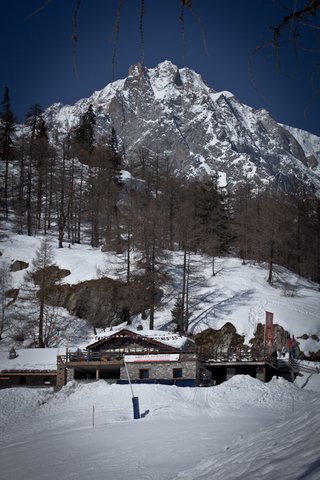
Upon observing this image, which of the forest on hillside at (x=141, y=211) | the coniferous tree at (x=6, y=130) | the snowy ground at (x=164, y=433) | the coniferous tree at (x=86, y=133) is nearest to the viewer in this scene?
the snowy ground at (x=164, y=433)

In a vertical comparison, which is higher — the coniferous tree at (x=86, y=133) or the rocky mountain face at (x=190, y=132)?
the rocky mountain face at (x=190, y=132)

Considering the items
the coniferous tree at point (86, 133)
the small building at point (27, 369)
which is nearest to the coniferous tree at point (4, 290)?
the small building at point (27, 369)

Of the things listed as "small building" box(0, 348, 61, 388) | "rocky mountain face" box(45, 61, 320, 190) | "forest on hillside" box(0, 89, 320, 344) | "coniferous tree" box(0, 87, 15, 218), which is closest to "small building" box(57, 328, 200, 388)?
"small building" box(0, 348, 61, 388)

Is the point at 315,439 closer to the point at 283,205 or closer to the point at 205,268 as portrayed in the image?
the point at 205,268

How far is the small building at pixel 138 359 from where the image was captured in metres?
35.4

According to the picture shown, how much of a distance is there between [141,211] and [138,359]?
21.7 m

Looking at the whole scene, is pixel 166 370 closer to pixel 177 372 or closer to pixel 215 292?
pixel 177 372

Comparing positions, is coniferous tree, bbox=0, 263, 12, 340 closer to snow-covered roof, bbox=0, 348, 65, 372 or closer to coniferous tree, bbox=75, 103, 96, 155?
snow-covered roof, bbox=0, 348, 65, 372

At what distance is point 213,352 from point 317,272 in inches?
1019

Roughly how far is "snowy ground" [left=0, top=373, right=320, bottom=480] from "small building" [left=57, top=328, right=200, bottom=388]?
2.07 metres

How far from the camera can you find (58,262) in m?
50.9

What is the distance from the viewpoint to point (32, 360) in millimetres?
38625

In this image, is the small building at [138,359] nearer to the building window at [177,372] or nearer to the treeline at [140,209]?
the building window at [177,372]

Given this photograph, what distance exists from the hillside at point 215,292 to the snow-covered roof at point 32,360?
2.92m
